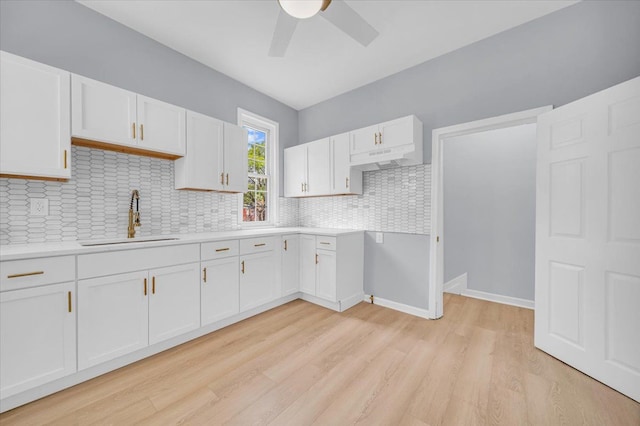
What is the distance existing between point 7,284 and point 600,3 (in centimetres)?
454

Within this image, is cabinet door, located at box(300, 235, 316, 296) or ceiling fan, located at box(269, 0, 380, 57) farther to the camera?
cabinet door, located at box(300, 235, 316, 296)

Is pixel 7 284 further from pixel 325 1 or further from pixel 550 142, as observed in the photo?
pixel 550 142

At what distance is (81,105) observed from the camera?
1892 millimetres

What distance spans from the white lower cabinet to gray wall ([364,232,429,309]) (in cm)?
206

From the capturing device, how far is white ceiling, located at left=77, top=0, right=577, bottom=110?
216cm

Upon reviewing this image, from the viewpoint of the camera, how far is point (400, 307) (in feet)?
10.0

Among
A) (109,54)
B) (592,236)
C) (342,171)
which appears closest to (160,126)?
(109,54)

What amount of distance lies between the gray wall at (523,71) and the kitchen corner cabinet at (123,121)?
7.80 feet

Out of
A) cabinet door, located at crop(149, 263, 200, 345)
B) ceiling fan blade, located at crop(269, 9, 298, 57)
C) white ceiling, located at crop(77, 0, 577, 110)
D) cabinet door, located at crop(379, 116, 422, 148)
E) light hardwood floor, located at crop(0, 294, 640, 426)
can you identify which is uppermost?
white ceiling, located at crop(77, 0, 577, 110)

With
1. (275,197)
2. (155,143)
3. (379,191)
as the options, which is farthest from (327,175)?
(155,143)

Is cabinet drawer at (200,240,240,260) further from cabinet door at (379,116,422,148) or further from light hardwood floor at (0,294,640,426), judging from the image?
cabinet door at (379,116,422,148)

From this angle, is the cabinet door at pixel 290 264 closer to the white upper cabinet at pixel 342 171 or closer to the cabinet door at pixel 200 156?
the white upper cabinet at pixel 342 171

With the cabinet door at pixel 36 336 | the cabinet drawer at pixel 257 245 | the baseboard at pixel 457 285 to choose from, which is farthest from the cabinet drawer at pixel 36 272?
the baseboard at pixel 457 285

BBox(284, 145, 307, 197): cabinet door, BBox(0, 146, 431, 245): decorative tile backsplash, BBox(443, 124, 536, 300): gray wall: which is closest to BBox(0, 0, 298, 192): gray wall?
BBox(0, 146, 431, 245): decorative tile backsplash
